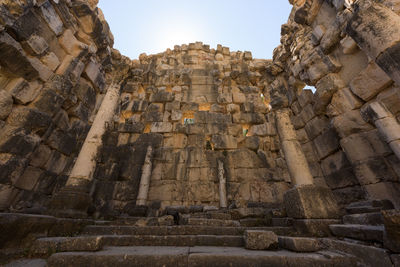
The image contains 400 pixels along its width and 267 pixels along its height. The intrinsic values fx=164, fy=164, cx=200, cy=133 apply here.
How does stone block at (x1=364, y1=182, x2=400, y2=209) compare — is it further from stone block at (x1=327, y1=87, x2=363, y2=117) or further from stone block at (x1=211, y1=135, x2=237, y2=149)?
stone block at (x1=211, y1=135, x2=237, y2=149)

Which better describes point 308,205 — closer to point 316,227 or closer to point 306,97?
point 316,227

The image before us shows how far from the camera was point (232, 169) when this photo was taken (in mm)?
7023

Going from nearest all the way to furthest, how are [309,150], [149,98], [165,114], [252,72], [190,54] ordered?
1. [309,150]
2. [165,114]
3. [149,98]
4. [252,72]
5. [190,54]

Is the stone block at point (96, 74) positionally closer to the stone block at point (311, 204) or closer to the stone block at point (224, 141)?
the stone block at point (224, 141)

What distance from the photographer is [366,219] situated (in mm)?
2646

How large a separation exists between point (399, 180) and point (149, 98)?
961cm

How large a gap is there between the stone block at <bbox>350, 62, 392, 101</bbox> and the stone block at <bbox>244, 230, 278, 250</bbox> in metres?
4.65

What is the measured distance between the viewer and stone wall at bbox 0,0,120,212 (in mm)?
3992

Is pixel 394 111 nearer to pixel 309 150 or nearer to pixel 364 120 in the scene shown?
pixel 364 120

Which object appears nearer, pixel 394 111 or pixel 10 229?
pixel 10 229

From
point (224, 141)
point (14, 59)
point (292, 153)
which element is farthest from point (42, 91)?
point (292, 153)

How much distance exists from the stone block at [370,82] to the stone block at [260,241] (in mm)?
4652

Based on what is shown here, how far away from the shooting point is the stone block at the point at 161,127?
7.91 m

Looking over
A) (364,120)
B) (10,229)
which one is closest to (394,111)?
(364,120)
